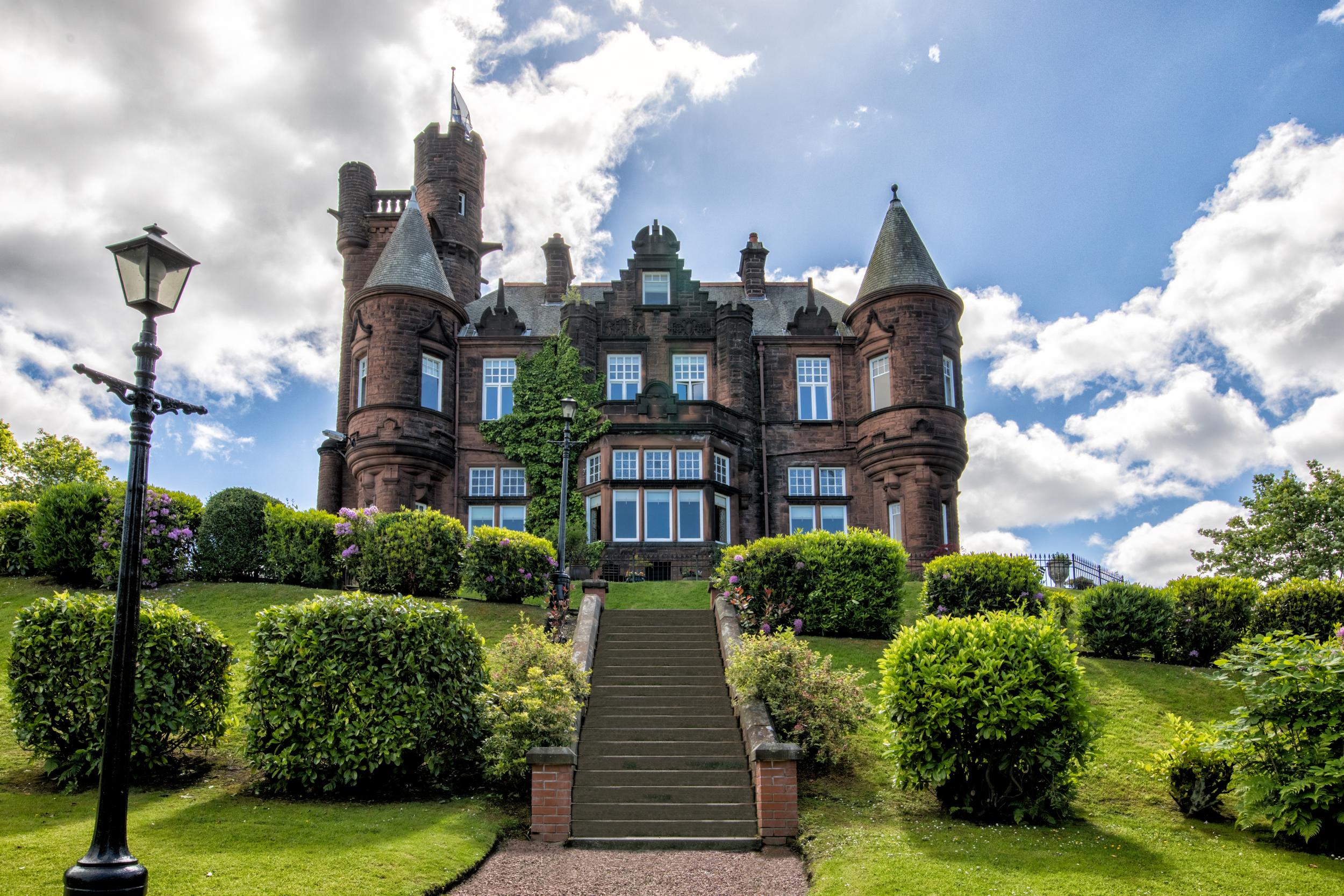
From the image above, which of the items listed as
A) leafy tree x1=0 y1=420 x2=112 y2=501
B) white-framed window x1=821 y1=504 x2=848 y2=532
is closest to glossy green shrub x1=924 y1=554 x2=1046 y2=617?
white-framed window x1=821 y1=504 x2=848 y2=532

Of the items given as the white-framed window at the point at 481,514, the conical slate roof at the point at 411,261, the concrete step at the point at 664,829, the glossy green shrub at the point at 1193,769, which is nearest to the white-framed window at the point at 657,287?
the conical slate roof at the point at 411,261

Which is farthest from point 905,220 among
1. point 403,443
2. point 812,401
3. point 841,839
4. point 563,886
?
point 563,886

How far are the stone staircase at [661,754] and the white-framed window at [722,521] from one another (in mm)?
11554

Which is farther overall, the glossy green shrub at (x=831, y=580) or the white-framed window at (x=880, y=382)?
the white-framed window at (x=880, y=382)

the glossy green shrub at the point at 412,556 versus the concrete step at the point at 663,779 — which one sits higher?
the glossy green shrub at the point at 412,556

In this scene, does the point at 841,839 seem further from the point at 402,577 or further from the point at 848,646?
the point at 402,577

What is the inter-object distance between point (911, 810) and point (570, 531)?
17762 mm

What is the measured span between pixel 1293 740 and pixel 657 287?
2641cm

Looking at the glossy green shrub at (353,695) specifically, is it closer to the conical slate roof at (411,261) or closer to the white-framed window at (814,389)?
the conical slate roof at (411,261)

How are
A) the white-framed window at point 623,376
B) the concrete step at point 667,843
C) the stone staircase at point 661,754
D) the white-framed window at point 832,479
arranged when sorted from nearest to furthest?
the concrete step at point 667,843
the stone staircase at point 661,754
the white-framed window at point 832,479
the white-framed window at point 623,376

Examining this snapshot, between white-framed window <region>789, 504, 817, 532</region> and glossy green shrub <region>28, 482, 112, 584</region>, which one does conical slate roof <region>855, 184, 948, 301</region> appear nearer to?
white-framed window <region>789, 504, 817, 532</region>

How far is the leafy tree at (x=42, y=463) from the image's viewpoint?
4503 cm

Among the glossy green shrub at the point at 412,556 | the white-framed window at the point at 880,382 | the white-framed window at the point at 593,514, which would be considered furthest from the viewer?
the white-framed window at the point at 880,382

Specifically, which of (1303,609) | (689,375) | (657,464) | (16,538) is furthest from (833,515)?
(16,538)
